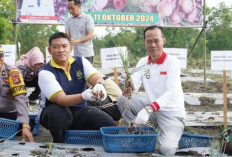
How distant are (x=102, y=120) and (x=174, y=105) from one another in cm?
61

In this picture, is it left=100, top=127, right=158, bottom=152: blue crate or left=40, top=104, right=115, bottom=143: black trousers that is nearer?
left=100, top=127, right=158, bottom=152: blue crate

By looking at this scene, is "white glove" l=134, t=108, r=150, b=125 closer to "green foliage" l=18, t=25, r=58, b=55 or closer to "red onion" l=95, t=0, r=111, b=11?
"red onion" l=95, t=0, r=111, b=11

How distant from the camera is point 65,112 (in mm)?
2486

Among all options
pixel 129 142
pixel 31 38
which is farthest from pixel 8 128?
pixel 31 38

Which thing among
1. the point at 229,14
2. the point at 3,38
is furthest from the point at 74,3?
the point at 229,14

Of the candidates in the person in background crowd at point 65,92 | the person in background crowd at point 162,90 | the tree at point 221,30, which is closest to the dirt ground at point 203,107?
A: the person in background crowd at point 162,90

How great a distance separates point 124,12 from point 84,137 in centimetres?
424

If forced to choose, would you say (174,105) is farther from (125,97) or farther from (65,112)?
(65,112)

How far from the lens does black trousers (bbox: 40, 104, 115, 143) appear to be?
8.07ft

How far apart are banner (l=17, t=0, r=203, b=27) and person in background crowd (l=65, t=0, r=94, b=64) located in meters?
2.12

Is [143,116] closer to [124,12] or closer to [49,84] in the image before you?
[49,84]

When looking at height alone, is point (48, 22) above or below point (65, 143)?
above

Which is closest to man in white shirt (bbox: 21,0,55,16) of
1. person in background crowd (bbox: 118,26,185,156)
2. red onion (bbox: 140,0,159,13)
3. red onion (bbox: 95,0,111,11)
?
red onion (bbox: 95,0,111,11)

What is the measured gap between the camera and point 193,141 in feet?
8.35
